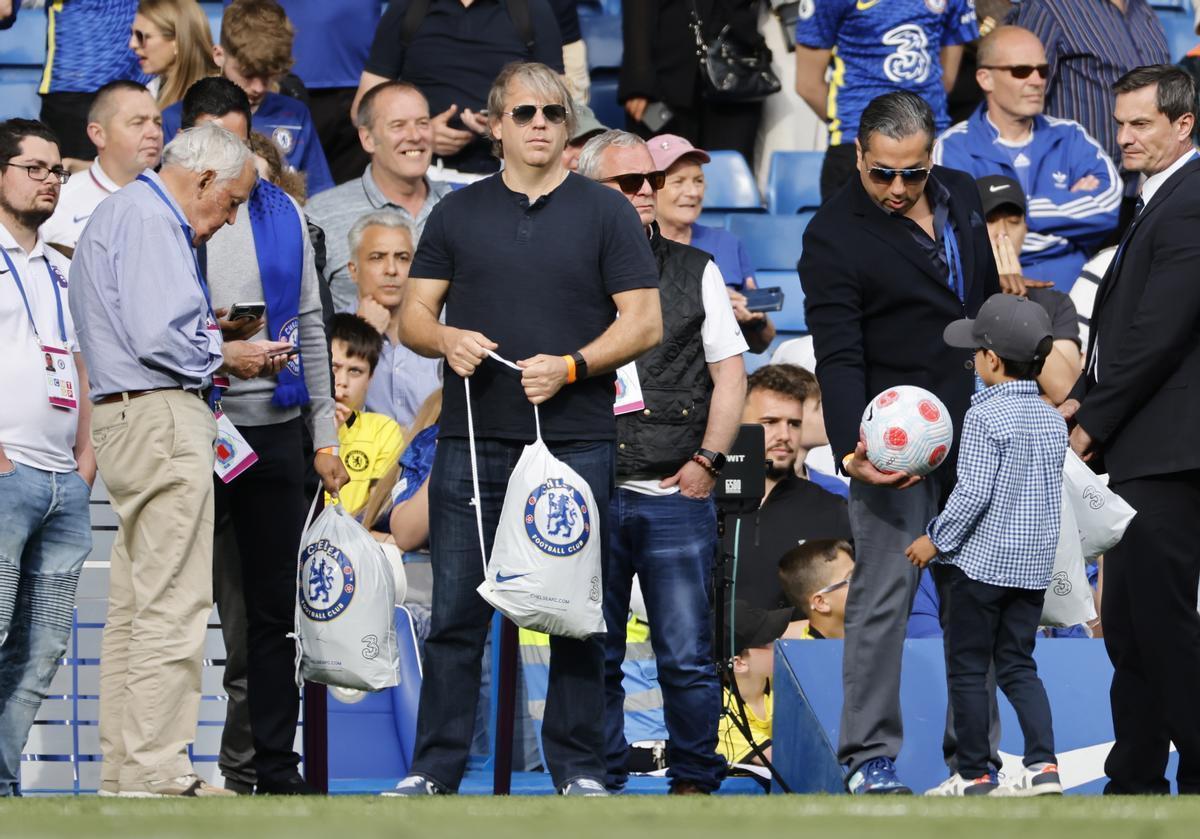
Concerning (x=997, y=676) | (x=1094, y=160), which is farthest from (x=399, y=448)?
(x=1094, y=160)

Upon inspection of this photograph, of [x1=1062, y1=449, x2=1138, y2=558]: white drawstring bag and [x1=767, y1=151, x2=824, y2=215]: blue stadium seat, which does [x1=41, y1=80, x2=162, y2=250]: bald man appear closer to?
[x1=1062, y1=449, x2=1138, y2=558]: white drawstring bag

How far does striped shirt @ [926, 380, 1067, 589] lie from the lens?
17.0 ft

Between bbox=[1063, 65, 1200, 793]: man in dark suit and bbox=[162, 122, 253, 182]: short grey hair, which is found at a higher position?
bbox=[162, 122, 253, 182]: short grey hair

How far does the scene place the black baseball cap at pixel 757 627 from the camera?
279 inches

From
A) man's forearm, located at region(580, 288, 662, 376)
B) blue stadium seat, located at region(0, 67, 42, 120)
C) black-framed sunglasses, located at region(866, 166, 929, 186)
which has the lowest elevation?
man's forearm, located at region(580, 288, 662, 376)

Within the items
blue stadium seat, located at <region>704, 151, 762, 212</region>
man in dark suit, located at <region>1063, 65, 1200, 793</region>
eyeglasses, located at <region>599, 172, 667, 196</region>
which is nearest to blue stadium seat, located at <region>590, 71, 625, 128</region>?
blue stadium seat, located at <region>704, 151, 762, 212</region>

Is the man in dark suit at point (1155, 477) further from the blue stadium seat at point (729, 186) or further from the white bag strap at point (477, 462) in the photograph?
the blue stadium seat at point (729, 186)

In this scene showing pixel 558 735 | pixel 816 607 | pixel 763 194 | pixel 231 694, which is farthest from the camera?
pixel 763 194

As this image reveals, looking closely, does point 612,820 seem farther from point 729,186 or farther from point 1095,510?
point 729,186

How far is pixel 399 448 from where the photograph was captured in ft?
24.6

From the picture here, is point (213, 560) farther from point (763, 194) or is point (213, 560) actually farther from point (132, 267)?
point (763, 194)

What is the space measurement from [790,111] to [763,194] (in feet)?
1.94

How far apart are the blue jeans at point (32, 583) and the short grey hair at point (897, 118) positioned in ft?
8.13

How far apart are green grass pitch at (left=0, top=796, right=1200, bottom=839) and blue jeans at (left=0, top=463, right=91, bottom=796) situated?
171cm
